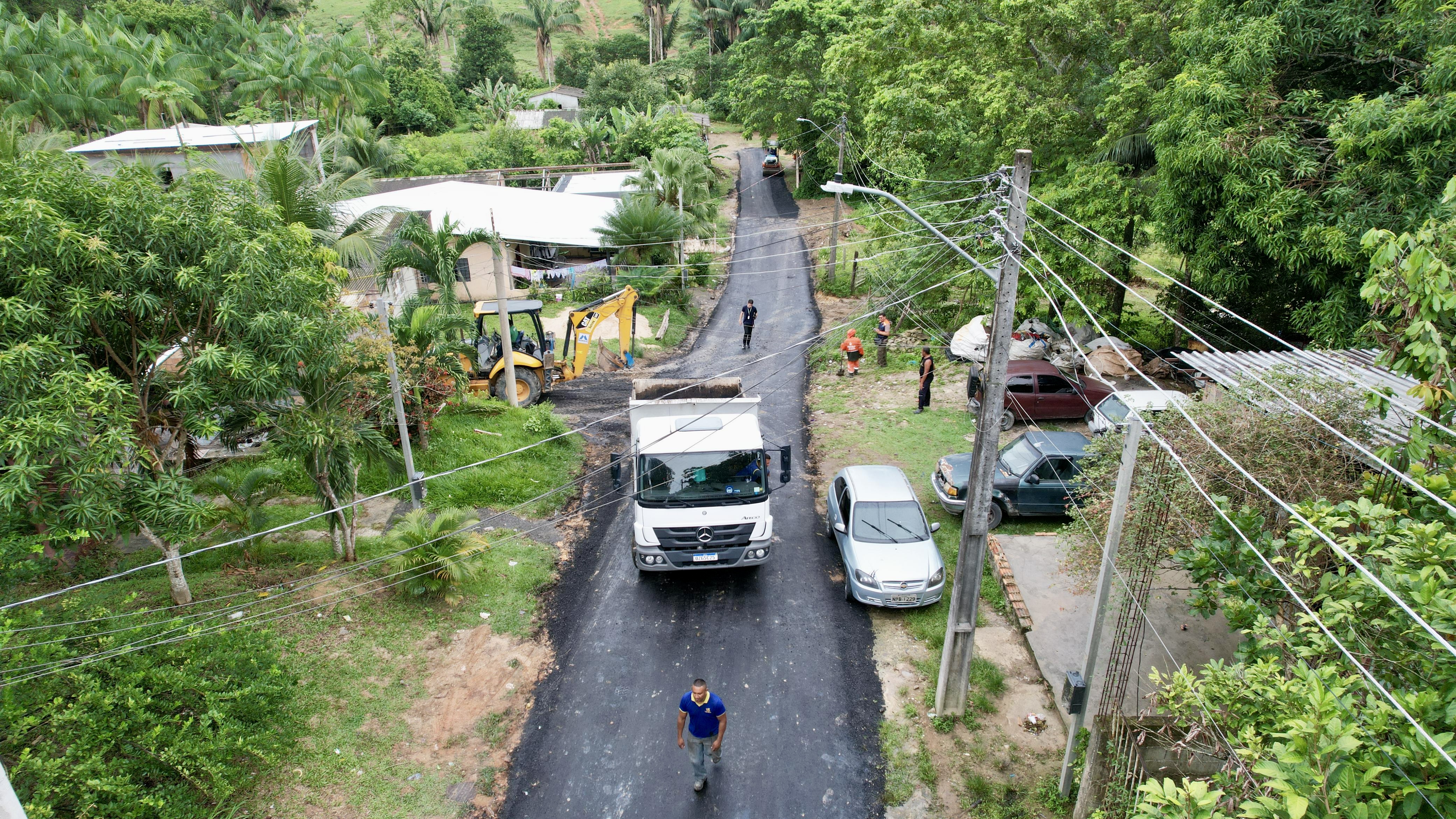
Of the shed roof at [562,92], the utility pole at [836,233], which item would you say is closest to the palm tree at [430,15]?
the shed roof at [562,92]

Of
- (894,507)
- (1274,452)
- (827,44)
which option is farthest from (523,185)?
(1274,452)

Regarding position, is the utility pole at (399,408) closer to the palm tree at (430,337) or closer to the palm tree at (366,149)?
the palm tree at (430,337)

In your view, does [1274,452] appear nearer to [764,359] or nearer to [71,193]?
[71,193]

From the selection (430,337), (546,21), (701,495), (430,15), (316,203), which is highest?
(430,15)

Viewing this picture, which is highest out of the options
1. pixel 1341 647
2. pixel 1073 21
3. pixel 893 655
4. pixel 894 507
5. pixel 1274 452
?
pixel 1073 21

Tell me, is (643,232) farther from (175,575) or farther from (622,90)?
(622,90)

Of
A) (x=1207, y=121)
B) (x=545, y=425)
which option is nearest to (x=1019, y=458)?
(x=1207, y=121)

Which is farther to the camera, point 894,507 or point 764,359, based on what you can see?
point 764,359

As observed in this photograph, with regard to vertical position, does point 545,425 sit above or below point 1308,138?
below
